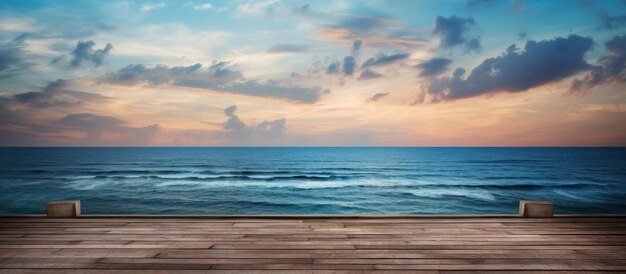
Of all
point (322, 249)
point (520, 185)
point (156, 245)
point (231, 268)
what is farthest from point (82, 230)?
point (520, 185)

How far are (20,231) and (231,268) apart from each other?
368 cm

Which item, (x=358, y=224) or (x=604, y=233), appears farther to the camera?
(x=358, y=224)

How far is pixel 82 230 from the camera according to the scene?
15.4 feet

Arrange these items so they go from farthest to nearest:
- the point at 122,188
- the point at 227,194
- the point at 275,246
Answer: the point at 122,188
the point at 227,194
the point at 275,246

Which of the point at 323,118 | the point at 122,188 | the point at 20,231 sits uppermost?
the point at 323,118

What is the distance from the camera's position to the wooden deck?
→ 336cm

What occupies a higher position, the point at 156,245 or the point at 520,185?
the point at 156,245

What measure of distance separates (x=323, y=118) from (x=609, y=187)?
55.9m

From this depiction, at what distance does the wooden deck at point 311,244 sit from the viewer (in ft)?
11.0

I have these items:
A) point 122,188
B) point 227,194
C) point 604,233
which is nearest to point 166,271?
point 604,233

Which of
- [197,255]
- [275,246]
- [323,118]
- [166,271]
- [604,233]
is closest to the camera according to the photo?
[166,271]

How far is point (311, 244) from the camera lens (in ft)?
13.2

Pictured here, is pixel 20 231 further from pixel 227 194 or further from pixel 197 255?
pixel 227 194

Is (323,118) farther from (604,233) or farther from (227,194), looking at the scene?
(604,233)
